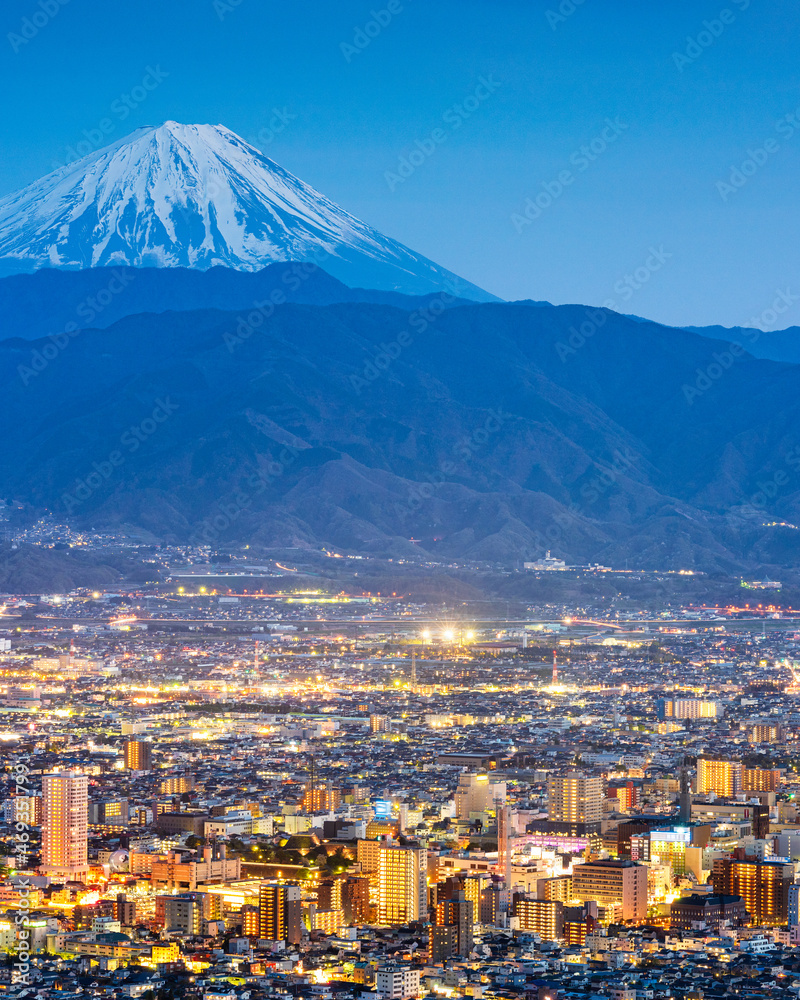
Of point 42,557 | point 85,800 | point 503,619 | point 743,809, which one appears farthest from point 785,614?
point 85,800

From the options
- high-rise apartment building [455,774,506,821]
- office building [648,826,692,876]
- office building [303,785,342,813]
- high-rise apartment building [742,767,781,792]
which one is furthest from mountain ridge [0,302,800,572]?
office building [648,826,692,876]

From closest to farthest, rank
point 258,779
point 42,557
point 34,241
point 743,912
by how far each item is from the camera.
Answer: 1. point 743,912
2. point 258,779
3. point 42,557
4. point 34,241

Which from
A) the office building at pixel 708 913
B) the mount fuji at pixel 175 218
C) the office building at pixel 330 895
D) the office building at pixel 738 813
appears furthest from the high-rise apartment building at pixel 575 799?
the mount fuji at pixel 175 218

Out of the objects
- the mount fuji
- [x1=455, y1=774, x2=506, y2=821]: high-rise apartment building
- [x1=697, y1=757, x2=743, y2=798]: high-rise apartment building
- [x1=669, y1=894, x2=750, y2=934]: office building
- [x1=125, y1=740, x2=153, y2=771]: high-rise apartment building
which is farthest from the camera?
the mount fuji

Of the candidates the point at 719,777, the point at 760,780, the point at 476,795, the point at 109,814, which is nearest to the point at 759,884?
the point at 476,795

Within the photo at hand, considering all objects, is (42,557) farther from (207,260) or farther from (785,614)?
(207,260)

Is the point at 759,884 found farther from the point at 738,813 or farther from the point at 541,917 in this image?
the point at 738,813

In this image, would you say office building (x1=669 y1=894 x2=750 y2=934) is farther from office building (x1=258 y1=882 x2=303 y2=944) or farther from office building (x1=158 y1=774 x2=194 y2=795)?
office building (x1=158 y1=774 x2=194 y2=795)
